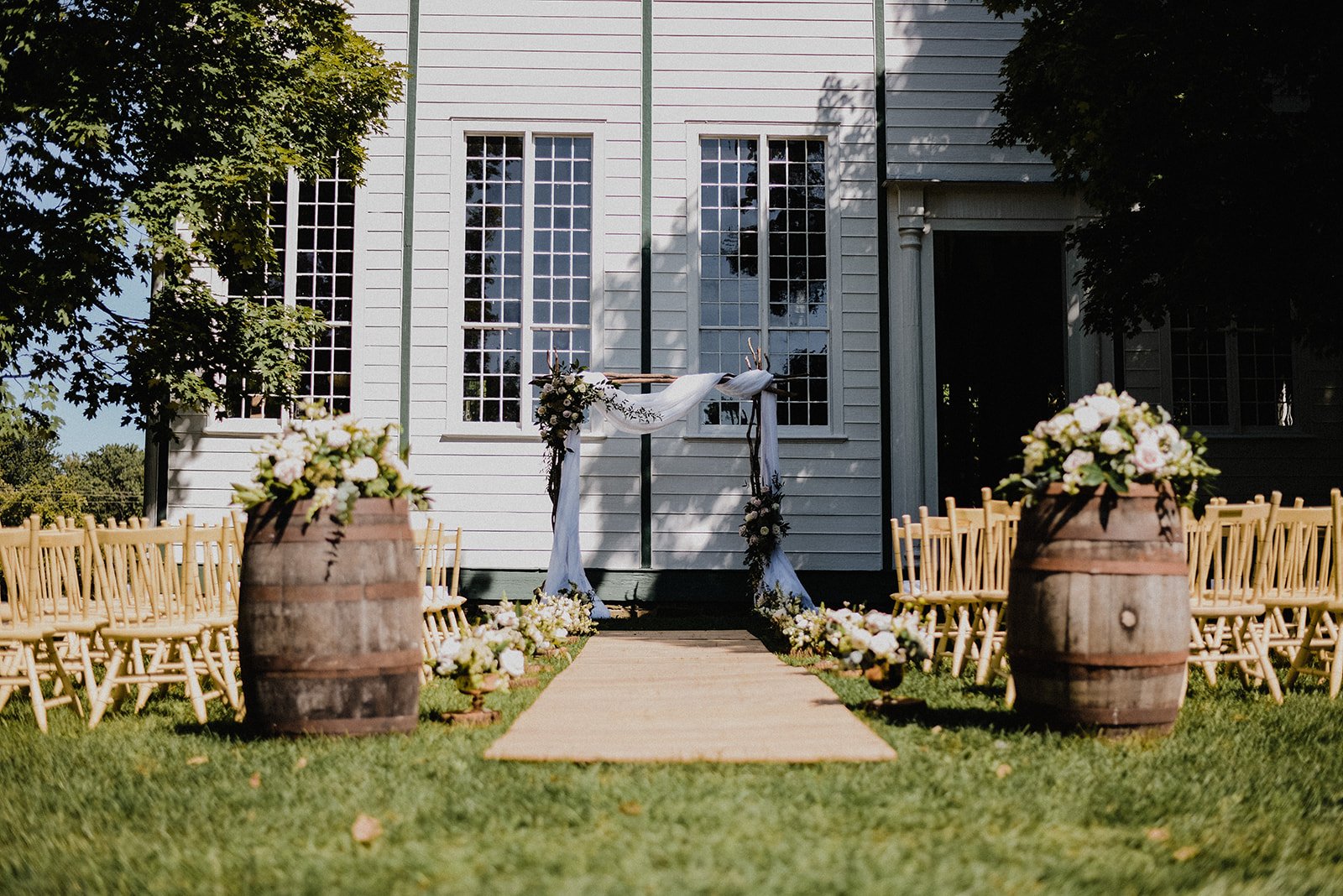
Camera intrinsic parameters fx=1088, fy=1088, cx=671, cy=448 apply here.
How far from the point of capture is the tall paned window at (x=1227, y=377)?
39.4 feet

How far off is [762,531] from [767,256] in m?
3.35

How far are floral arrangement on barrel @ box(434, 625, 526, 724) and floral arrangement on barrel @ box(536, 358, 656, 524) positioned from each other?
203 inches

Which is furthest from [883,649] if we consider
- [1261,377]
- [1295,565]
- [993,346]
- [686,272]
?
[993,346]

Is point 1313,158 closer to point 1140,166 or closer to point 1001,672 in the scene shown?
point 1140,166

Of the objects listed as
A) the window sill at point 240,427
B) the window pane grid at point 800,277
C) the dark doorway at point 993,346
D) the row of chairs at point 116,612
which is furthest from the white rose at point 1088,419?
the window sill at point 240,427

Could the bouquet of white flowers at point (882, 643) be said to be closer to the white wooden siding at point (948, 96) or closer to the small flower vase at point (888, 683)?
the small flower vase at point (888, 683)

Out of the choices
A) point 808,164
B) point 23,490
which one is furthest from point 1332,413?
point 23,490

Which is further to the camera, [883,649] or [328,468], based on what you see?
[883,649]

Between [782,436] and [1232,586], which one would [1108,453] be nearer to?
[1232,586]

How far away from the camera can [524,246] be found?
38.6 feet

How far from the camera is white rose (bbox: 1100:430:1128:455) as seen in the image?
14.5ft

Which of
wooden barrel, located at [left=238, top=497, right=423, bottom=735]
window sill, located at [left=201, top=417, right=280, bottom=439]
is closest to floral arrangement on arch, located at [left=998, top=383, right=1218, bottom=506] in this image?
wooden barrel, located at [left=238, top=497, right=423, bottom=735]

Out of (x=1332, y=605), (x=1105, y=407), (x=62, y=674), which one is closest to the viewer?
(x=1105, y=407)

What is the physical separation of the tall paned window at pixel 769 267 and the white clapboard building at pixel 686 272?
3 cm
